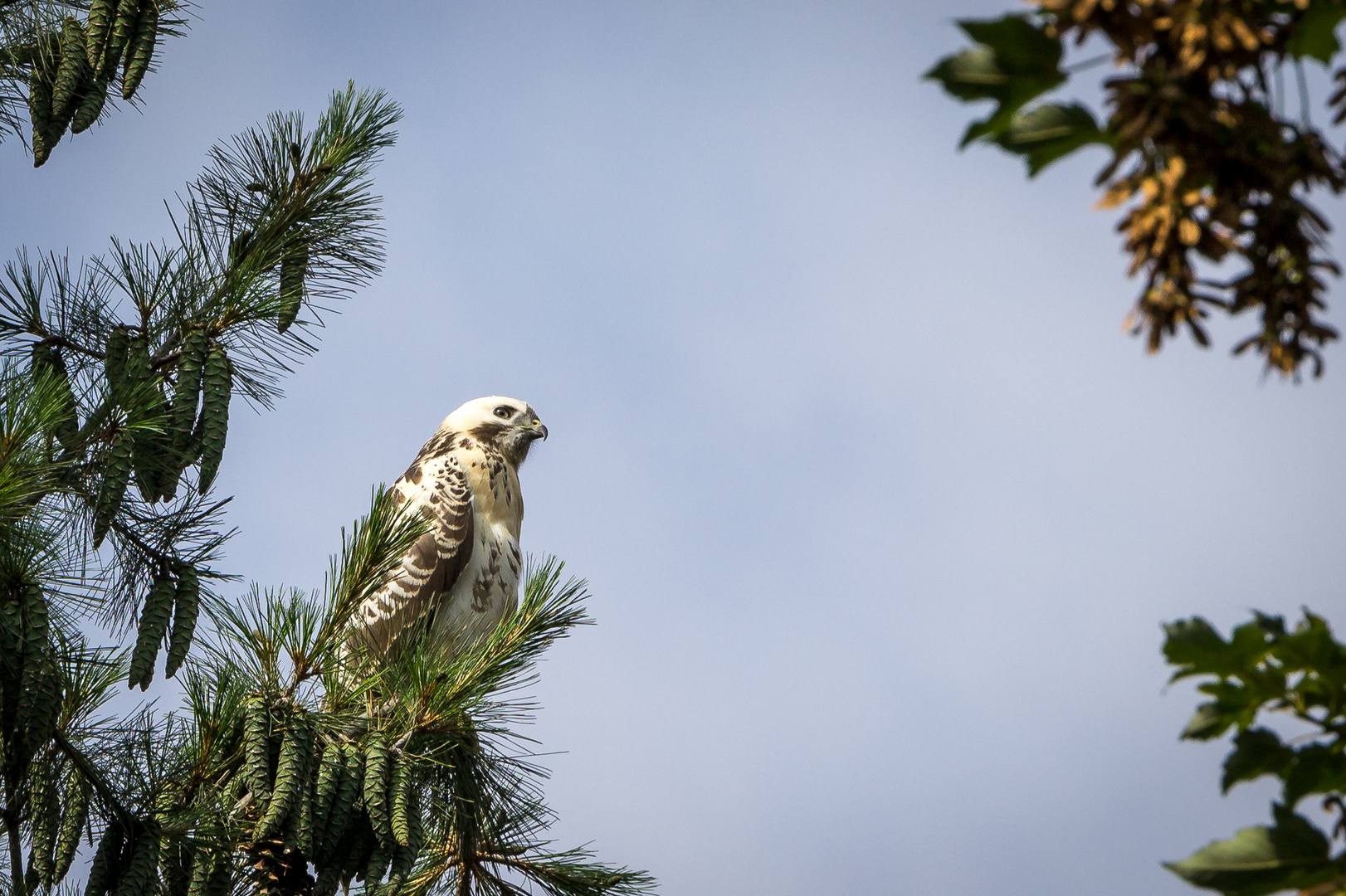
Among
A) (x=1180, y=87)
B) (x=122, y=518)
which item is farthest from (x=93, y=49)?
(x=1180, y=87)

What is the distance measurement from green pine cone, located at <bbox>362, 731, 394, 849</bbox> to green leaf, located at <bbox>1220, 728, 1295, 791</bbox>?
2651 millimetres

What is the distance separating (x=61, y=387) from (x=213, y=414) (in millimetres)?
483

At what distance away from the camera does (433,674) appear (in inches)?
159

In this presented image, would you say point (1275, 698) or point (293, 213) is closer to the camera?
point (1275, 698)

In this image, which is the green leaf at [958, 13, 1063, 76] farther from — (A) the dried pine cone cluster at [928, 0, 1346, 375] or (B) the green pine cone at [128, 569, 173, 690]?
(B) the green pine cone at [128, 569, 173, 690]

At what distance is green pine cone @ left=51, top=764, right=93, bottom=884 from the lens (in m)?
3.84

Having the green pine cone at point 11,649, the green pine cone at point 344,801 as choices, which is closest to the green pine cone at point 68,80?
the green pine cone at point 11,649

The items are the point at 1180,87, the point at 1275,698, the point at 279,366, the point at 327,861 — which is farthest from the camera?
the point at 279,366

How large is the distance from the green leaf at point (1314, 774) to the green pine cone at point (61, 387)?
3.10 m

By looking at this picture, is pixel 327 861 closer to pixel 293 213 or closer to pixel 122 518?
pixel 122 518

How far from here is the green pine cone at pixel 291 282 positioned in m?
4.29

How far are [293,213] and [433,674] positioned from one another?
1.73 metres

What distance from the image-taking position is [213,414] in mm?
3887

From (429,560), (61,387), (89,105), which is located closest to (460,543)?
(429,560)
